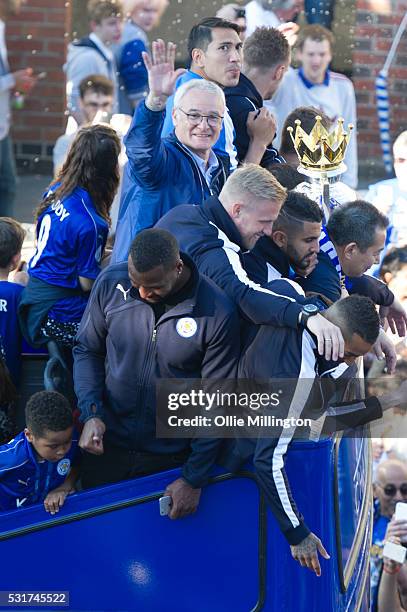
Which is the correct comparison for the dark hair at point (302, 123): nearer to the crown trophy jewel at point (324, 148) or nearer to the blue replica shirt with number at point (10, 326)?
the crown trophy jewel at point (324, 148)

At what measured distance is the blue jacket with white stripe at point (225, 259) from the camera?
3.65 metres

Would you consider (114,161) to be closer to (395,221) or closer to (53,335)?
(53,335)

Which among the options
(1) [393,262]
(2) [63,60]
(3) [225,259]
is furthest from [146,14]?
(3) [225,259]

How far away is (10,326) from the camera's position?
179 inches

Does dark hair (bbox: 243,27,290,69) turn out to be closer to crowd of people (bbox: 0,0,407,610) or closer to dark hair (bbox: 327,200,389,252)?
crowd of people (bbox: 0,0,407,610)

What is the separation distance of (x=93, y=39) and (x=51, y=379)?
4282 mm

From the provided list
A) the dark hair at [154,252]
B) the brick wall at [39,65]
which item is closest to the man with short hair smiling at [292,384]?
the dark hair at [154,252]

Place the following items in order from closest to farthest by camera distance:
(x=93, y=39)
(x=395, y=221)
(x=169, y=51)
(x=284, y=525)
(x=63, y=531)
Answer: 1. (x=284, y=525)
2. (x=63, y=531)
3. (x=169, y=51)
4. (x=395, y=221)
5. (x=93, y=39)

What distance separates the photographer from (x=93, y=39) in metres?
8.04

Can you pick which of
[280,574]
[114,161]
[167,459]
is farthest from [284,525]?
[114,161]

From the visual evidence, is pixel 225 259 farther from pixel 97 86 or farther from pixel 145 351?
pixel 97 86

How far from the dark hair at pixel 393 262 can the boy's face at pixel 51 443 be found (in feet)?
10.9

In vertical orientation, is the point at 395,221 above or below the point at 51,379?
below

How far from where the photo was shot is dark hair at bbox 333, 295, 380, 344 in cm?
364
